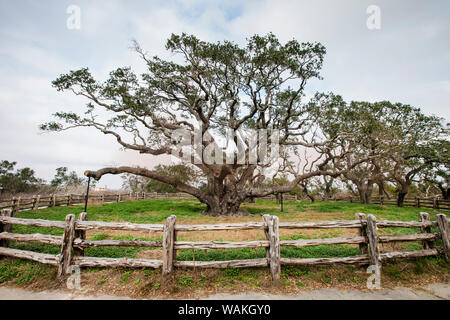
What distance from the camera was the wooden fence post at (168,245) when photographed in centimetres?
423

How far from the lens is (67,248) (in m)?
4.49

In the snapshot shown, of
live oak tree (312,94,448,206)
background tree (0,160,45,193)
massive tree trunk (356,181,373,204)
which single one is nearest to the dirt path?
live oak tree (312,94,448,206)

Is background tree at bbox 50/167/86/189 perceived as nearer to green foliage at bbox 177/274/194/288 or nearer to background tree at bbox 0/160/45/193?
background tree at bbox 0/160/45/193

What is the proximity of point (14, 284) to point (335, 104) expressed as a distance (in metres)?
17.5

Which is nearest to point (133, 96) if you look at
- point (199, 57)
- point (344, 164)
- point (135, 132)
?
point (135, 132)

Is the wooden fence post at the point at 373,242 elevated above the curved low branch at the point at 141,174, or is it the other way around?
the curved low branch at the point at 141,174

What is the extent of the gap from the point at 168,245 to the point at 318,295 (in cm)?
300

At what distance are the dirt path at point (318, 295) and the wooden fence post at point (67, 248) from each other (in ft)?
1.64

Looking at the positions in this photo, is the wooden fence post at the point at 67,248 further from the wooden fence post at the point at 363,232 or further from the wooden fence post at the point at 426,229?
the wooden fence post at the point at 426,229

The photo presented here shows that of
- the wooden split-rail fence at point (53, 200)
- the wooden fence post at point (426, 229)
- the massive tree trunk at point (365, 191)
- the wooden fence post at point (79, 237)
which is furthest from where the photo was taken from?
the massive tree trunk at point (365, 191)

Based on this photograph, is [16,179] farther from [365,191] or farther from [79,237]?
[365,191]

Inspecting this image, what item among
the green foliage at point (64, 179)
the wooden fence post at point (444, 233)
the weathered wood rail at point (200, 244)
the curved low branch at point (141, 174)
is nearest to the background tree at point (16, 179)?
the green foliage at point (64, 179)

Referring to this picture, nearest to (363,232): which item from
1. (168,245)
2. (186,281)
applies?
(186,281)
